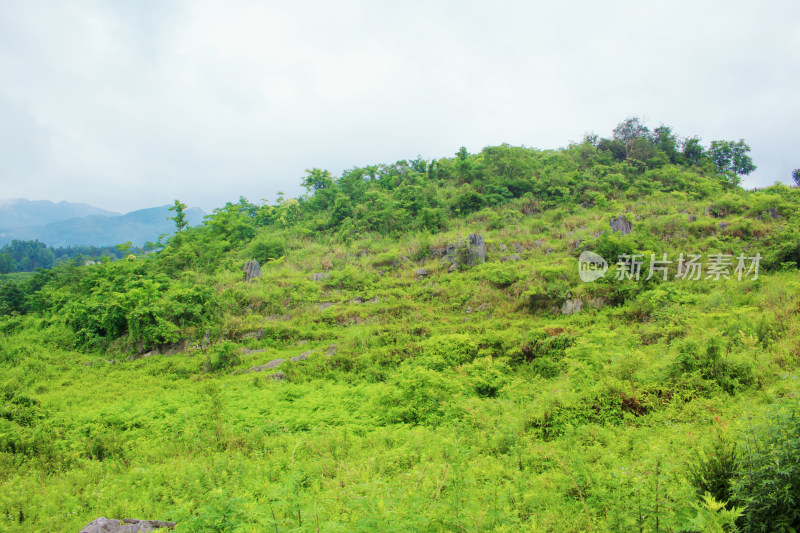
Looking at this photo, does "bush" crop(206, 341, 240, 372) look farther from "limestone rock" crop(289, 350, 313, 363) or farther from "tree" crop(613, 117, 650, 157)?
"tree" crop(613, 117, 650, 157)

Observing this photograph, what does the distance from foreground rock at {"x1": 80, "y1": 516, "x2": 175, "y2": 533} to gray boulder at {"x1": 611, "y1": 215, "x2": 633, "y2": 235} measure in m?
16.4

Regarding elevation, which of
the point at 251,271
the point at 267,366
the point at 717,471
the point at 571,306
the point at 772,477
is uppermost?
the point at 251,271

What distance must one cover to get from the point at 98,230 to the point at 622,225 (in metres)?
188

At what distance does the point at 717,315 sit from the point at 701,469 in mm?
5994

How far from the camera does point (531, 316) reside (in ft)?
35.2

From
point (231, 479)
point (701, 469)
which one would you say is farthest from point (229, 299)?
point (701, 469)

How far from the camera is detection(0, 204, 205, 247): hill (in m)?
136

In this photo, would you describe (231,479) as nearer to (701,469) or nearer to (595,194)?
(701,469)

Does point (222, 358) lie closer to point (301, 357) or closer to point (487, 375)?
point (301, 357)

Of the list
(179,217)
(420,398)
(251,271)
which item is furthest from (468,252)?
(179,217)

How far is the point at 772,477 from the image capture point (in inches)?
101

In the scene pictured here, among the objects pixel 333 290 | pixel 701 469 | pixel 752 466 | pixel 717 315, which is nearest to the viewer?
pixel 752 466

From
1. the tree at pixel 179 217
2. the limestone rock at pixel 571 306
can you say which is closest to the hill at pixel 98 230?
the tree at pixel 179 217

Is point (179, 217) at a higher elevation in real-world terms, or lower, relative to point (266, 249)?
higher
